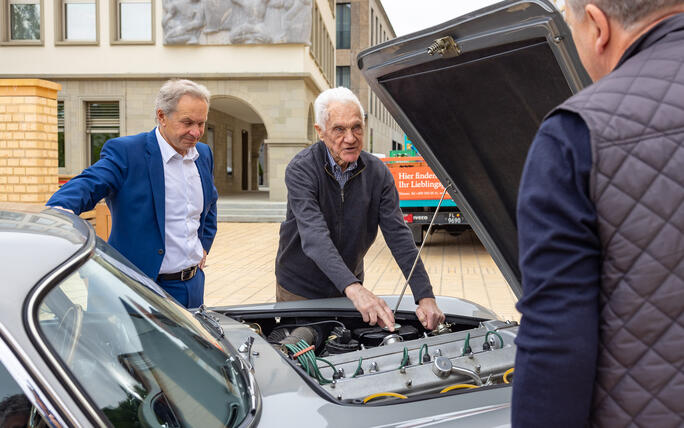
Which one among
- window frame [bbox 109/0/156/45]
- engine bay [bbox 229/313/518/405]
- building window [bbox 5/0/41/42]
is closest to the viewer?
engine bay [bbox 229/313/518/405]

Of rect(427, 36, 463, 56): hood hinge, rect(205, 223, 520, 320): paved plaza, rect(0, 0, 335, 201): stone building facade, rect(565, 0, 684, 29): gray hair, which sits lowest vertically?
rect(205, 223, 520, 320): paved plaza

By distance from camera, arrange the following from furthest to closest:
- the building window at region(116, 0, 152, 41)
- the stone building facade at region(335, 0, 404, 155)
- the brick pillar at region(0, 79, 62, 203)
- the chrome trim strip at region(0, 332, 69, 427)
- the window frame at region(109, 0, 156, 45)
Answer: the stone building facade at region(335, 0, 404, 155)
the building window at region(116, 0, 152, 41)
the window frame at region(109, 0, 156, 45)
the brick pillar at region(0, 79, 62, 203)
the chrome trim strip at region(0, 332, 69, 427)

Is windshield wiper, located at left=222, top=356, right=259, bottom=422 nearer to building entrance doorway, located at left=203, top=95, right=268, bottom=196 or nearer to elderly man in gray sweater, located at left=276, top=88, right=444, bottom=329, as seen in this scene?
elderly man in gray sweater, located at left=276, top=88, right=444, bottom=329

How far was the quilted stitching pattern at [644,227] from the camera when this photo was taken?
39.8 inches

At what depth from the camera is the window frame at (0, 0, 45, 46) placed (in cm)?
2188

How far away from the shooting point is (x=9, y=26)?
73.3ft

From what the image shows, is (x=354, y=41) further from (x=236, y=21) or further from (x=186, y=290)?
(x=186, y=290)

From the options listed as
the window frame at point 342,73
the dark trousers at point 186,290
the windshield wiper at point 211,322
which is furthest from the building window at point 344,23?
the windshield wiper at point 211,322

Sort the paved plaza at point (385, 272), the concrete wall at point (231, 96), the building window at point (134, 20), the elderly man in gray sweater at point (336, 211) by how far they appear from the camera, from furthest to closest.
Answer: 1. the building window at point (134, 20)
2. the concrete wall at point (231, 96)
3. the paved plaza at point (385, 272)
4. the elderly man in gray sweater at point (336, 211)

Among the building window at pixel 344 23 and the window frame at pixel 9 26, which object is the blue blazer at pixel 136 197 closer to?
the window frame at pixel 9 26

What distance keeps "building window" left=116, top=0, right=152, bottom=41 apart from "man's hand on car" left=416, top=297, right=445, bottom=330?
69.3ft

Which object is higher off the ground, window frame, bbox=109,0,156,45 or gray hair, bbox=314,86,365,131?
window frame, bbox=109,0,156,45

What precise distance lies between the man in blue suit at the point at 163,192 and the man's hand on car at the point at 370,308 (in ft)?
3.18

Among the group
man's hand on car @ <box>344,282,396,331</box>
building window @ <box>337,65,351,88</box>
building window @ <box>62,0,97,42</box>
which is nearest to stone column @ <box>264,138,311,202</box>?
building window @ <box>62,0,97,42</box>
